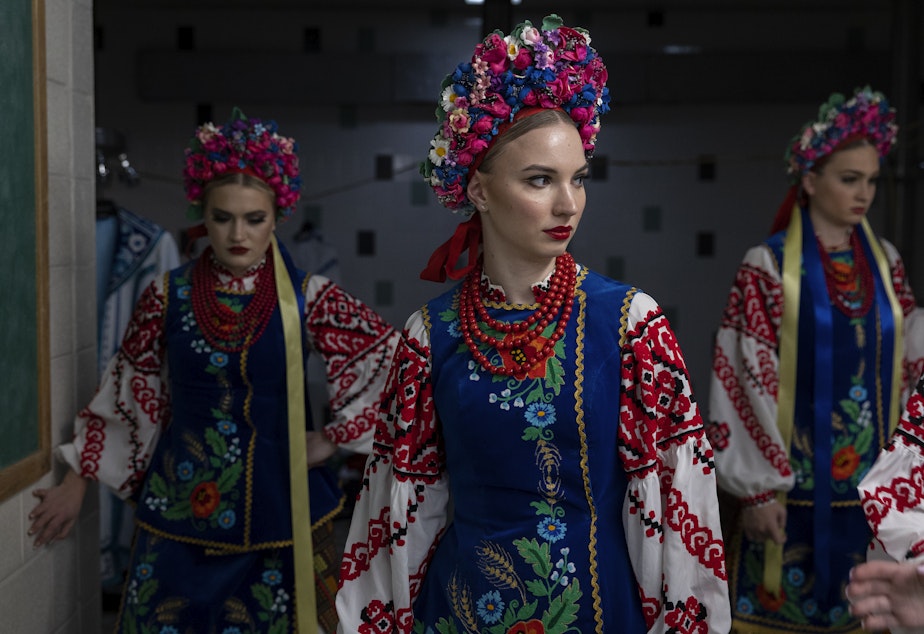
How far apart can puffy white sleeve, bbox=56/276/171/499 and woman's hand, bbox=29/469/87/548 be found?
0.13 ft

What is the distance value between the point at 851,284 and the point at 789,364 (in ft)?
0.85

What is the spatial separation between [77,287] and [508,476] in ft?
4.71

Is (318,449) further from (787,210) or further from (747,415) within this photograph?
(787,210)

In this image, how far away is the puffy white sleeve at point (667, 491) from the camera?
1.60 meters

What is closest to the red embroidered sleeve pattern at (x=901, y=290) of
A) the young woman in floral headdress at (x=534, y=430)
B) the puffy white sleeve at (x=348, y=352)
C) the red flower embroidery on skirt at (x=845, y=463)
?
the red flower embroidery on skirt at (x=845, y=463)

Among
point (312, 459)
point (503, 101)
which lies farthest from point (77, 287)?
point (503, 101)

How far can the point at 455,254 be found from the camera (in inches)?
72.3

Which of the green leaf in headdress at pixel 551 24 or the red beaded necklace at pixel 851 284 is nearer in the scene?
the green leaf in headdress at pixel 551 24

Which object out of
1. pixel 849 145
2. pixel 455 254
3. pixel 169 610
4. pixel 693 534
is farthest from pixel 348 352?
pixel 849 145

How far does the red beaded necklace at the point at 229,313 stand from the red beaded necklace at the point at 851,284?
53.8 inches

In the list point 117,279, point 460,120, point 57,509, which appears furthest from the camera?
point 117,279

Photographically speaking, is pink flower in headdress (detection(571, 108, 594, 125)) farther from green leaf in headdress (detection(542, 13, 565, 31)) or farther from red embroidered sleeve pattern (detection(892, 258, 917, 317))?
red embroidered sleeve pattern (detection(892, 258, 917, 317))

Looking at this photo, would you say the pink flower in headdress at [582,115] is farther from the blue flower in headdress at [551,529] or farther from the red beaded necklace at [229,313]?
the red beaded necklace at [229,313]

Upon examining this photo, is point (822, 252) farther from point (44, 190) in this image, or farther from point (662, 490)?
point (44, 190)
